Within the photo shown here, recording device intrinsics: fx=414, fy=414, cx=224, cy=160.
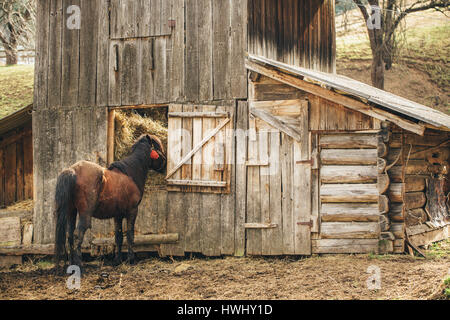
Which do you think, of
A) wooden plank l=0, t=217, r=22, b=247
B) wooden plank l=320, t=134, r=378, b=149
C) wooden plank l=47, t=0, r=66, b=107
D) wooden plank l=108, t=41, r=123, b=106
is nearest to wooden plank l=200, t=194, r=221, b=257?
wooden plank l=320, t=134, r=378, b=149

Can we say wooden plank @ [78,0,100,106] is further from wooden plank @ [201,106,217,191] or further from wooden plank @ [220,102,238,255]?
wooden plank @ [220,102,238,255]

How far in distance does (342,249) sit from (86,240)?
4773 mm

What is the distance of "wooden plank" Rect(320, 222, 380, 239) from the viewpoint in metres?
7.23

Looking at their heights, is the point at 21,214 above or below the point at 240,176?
below

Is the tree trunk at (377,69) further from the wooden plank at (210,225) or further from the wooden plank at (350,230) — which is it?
the wooden plank at (210,225)

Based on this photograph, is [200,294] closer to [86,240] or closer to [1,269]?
[86,240]

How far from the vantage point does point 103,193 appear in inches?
262

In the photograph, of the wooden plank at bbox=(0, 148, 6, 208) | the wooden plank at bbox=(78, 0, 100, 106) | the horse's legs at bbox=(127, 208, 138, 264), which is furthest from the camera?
the wooden plank at bbox=(0, 148, 6, 208)

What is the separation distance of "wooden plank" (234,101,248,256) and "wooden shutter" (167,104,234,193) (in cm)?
15

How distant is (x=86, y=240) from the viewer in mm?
7961

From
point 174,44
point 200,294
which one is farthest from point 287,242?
point 174,44

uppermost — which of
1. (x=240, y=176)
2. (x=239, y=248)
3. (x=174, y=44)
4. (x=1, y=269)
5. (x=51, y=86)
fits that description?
(x=174, y=44)

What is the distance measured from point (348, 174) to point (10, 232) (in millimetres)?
6624

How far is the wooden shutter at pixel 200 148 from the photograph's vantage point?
752 centimetres
